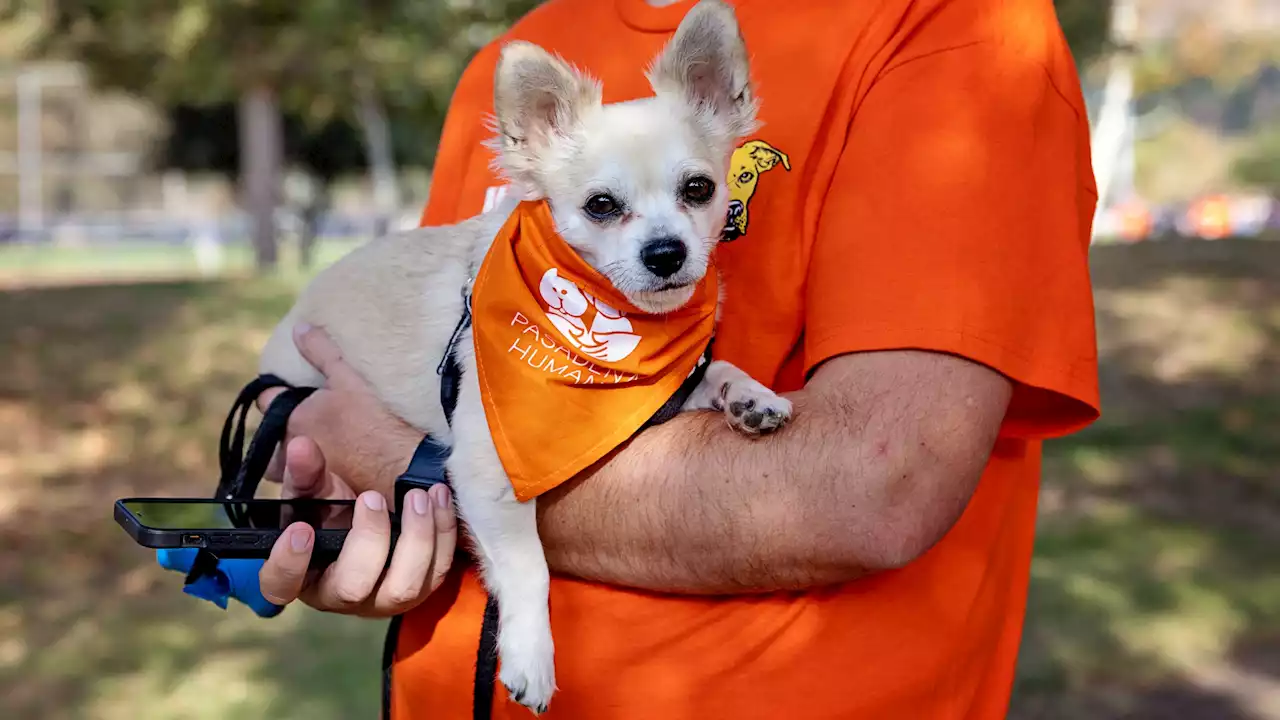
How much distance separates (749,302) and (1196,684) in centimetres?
464

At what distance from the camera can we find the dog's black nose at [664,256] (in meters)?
1.83

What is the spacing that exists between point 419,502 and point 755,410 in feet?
1.80

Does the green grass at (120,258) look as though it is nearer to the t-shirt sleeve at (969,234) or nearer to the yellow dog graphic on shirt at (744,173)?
the yellow dog graphic on shirt at (744,173)

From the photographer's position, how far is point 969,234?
154 cm

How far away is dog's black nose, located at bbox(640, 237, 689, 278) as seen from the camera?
6.01 ft

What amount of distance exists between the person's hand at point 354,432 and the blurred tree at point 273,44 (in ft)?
27.7

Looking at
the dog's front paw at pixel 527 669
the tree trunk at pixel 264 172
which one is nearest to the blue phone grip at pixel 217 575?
the dog's front paw at pixel 527 669

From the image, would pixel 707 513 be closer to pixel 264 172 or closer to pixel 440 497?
pixel 440 497

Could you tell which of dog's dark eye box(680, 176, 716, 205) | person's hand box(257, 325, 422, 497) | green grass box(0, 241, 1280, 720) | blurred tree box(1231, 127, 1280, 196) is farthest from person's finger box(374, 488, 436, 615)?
blurred tree box(1231, 127, 1280, 196)

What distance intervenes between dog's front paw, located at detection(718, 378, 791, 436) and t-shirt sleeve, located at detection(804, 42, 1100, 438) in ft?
0.28

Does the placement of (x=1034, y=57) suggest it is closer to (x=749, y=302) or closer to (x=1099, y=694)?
(x=749, y=302)

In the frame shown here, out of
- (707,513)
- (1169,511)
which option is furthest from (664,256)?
(1169,511)

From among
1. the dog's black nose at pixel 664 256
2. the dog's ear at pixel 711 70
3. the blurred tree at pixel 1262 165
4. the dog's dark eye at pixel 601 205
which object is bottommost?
the blurred tree at pixel 1262 165

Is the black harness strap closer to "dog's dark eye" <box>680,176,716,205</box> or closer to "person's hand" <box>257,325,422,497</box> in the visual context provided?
"person's hand" <box>257,325,422,497</box>
